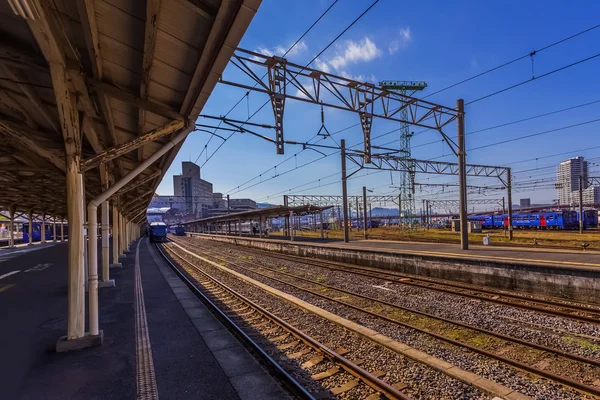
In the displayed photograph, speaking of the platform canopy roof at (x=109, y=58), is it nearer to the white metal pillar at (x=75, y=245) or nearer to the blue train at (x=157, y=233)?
the white metal pillar at (x=75, y=245)

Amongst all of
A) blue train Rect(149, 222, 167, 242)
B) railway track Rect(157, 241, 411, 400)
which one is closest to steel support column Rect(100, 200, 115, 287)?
railway track Rect(157, 241, 411, 400)

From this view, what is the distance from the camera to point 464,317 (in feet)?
27.4

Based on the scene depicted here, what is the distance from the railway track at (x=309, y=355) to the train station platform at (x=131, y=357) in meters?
0.71

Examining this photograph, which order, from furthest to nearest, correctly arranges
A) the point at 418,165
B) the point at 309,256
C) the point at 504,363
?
the point at 418,165 → the point at 309,256 → the point at 504,363

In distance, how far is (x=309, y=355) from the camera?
19.7 ft

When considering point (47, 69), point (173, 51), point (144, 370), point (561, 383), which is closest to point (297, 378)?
point (144, 370)

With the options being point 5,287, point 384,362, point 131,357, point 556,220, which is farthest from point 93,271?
point 556,220

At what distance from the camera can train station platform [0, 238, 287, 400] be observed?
4.38m

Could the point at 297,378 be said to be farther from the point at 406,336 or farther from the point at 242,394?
the point at 406,336

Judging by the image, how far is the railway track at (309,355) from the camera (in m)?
4.70

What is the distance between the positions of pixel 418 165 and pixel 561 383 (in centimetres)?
2255

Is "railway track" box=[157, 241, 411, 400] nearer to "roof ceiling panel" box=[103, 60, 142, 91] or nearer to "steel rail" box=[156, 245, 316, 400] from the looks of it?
"steel rail" box=[156, 245, 316, 400]

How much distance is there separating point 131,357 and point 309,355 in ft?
10.0

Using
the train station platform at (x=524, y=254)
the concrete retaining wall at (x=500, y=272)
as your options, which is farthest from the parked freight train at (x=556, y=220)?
the concrete retaining wall at (x=500, y=272)
